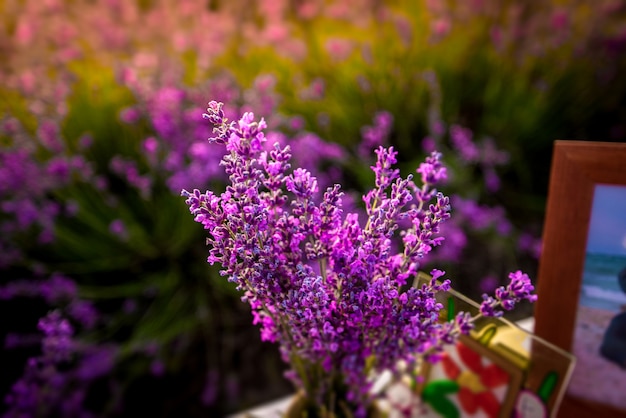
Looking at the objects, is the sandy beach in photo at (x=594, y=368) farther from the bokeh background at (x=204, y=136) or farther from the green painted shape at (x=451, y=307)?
the bokeh background at (x=204, y=136)

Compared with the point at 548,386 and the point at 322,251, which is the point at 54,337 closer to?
the point at 322,251

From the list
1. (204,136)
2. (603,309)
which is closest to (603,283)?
(603,309)

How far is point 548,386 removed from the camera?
636 millimetres

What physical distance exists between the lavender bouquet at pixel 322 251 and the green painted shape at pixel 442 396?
0.25m

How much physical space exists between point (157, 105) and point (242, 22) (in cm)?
65

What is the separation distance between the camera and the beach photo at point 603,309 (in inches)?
25.0

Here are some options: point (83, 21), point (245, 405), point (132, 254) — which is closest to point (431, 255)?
point (245, 405)

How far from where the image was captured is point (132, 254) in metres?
1.48

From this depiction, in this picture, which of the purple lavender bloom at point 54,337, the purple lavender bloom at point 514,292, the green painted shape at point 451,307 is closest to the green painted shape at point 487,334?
the green painted shape at point 451,307

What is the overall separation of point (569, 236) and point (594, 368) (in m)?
0.22

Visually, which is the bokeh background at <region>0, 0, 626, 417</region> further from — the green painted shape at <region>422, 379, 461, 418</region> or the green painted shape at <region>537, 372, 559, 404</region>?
the green painted shape at <region>537, 372, 559, 404</region>

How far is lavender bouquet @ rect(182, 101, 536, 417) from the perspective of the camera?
1.52 ft

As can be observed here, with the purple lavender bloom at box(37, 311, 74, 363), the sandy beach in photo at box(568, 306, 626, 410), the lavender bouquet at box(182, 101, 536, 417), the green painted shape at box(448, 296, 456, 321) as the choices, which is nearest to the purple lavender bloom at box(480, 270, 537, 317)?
the lavender bouquet at box(182, 101, 536, 417)

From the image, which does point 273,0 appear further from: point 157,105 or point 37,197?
point 37,197
